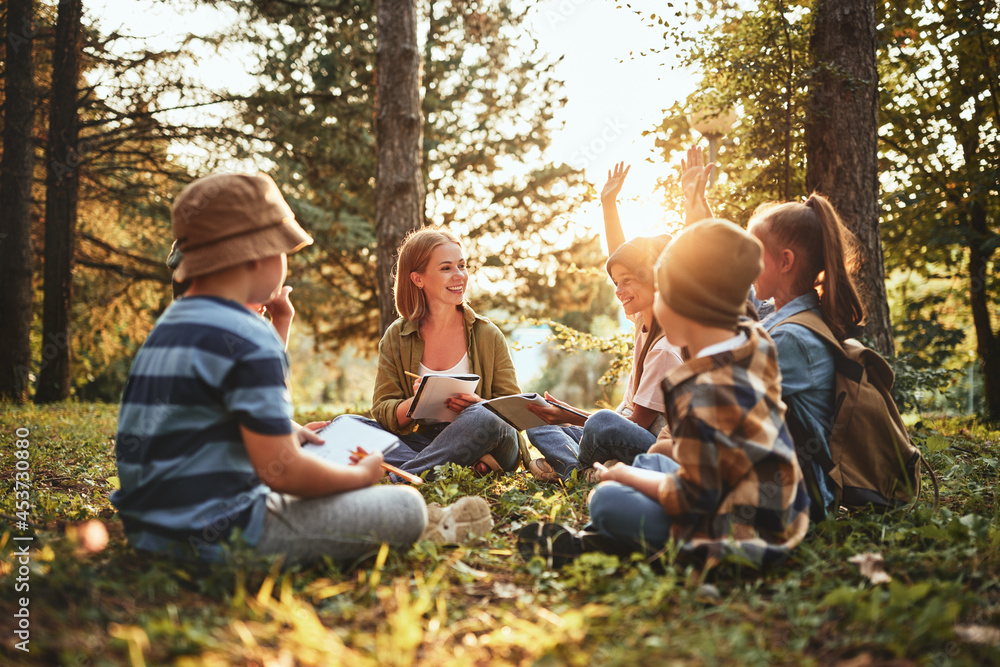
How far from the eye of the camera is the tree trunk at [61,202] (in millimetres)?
9320

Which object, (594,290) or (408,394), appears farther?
(594,290)

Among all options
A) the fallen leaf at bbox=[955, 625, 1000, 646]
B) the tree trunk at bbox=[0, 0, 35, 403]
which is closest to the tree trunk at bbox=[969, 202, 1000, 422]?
the fallen leaf at bbox=[955, 625, 1000, 646]

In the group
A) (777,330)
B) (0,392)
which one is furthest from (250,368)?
(0,392)

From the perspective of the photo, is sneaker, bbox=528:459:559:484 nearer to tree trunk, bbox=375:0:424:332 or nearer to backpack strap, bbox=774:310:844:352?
backpack strap, bbox=774:310:844:352

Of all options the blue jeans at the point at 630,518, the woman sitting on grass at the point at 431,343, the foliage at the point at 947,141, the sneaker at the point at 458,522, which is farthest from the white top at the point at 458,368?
the foliage at the point at 947,141

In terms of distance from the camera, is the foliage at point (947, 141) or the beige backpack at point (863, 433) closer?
the beige backpack at point (863, 433)

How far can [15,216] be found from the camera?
30.2 ft

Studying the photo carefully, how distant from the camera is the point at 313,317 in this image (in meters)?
13.2

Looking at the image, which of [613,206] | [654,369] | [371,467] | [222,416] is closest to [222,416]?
[222,416]

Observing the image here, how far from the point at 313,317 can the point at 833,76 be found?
10.7 m

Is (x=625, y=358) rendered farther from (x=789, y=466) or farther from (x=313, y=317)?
(x=313, y=317)

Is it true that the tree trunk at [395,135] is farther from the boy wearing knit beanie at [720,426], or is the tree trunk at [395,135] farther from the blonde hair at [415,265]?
the boy wearing knit beanie at [720,426]

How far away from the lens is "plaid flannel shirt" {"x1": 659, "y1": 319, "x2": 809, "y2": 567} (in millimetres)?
1928

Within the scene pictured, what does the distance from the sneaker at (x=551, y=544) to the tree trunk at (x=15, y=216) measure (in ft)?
31.4
